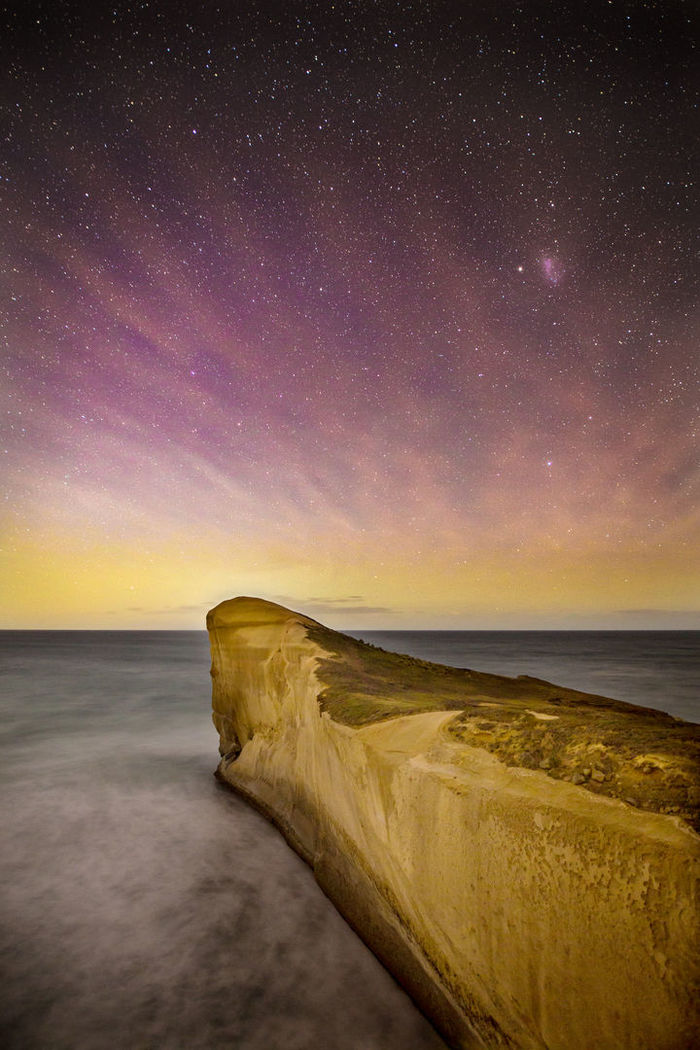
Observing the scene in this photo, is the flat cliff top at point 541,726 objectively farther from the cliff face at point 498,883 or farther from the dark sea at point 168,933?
the dark sea at point 168,933

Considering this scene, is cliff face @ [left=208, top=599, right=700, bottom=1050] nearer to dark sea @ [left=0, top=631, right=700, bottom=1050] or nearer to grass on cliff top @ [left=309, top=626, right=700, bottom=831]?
grass on cliff top @ [left=309, top=626, right=700, bottom=831]

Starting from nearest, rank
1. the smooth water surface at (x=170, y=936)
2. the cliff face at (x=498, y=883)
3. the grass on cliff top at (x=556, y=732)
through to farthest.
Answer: the cliff face at (x=498, y=883)
the grass on cliff top at (x=556, y=732)
the smooth water surface at (x=170, y=936)

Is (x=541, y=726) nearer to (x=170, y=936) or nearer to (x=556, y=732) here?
(x=556, y=732)

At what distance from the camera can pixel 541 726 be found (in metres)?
2.69

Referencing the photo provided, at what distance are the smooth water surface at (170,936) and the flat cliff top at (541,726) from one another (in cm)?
173

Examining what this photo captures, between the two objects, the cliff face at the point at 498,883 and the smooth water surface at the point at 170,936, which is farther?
the smooth water surface at the point at 170,936

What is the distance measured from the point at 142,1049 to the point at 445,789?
2.39m

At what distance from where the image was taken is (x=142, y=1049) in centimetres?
276

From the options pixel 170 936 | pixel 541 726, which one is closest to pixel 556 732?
pixel 541 726

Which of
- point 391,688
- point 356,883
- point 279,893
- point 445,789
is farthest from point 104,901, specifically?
point 445,789

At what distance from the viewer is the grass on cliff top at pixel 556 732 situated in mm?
1966

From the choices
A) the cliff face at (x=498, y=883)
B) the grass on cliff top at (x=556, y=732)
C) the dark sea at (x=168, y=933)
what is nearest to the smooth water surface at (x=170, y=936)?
the dark sea at (x=168, y=933)

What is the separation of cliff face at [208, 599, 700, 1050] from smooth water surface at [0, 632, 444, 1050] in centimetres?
37

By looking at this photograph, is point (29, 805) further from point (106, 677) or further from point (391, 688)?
point (106, 677)
